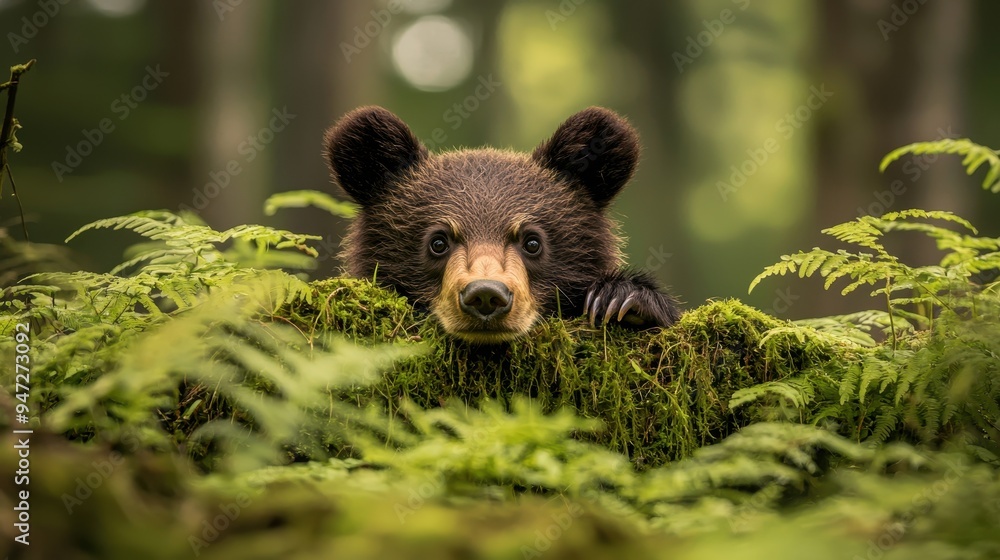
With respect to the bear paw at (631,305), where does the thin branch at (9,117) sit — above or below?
below

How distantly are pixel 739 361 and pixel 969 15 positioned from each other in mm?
9150

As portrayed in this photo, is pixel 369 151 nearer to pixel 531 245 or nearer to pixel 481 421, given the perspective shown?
pixel 531 245

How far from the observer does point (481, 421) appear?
323 centimetres

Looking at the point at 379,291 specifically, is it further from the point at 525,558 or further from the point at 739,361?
the point at 525,558

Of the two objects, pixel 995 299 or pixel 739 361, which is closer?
pixel 995 299

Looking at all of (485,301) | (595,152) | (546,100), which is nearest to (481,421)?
(485,301)

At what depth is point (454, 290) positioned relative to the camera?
4.97 metres

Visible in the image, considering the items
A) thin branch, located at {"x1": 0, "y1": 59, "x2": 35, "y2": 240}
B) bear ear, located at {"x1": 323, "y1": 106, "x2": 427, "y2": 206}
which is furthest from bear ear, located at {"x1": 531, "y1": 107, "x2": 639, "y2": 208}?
thin branch, located at {"x1": 0, "y1": 59, "x2": 35, "y2": 240}

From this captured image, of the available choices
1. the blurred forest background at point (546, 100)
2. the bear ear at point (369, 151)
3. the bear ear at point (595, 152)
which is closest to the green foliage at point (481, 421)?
the bear ear at point (369, 151)

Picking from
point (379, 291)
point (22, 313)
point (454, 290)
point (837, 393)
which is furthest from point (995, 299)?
point (22, 313)

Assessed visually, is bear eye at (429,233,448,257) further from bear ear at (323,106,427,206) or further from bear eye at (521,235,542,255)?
bear ear at (323,106,427,206)

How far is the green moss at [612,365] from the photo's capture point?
446 centimetres

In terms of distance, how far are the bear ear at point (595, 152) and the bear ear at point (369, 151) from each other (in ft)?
3.53

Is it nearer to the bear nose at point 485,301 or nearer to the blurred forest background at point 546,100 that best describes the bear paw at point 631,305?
the bear nose at point 485,301
